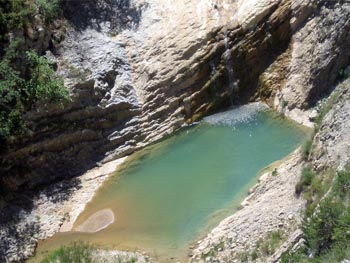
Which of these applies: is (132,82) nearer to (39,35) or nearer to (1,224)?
(39,35)

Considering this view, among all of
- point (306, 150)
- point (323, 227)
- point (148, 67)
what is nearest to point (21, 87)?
point (148, 67)

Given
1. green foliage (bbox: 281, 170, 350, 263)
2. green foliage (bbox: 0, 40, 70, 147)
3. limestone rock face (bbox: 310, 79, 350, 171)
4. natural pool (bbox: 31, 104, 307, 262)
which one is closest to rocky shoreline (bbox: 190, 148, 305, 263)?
natural pool (bbox: 31, 104, 307, 262)

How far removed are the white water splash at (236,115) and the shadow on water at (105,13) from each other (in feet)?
14.4

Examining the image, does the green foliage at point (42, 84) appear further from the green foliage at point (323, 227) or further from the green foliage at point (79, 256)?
the green foliage at point (323, 227)

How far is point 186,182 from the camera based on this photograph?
18375 mm

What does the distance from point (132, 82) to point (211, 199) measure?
5.95 meters

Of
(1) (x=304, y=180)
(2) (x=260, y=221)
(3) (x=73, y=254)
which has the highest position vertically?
(1) (x=304, y=180)

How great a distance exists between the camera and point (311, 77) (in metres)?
20.6

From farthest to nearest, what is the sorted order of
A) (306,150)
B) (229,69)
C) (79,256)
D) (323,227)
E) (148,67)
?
(229,69)
(148,67)
(79,256)
(306,150)
(323,227)

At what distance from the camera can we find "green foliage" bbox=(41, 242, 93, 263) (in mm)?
15578

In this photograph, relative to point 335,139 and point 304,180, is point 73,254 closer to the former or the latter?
point 304,180

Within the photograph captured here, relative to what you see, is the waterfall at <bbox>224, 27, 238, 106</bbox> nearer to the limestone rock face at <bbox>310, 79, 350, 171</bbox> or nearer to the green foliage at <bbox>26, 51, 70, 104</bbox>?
the green foliage at <bbox>26, 51, 70, 104</bbox>

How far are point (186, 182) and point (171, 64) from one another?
4796mm

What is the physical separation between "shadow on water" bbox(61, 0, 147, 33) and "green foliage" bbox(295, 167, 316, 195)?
10.1 m
